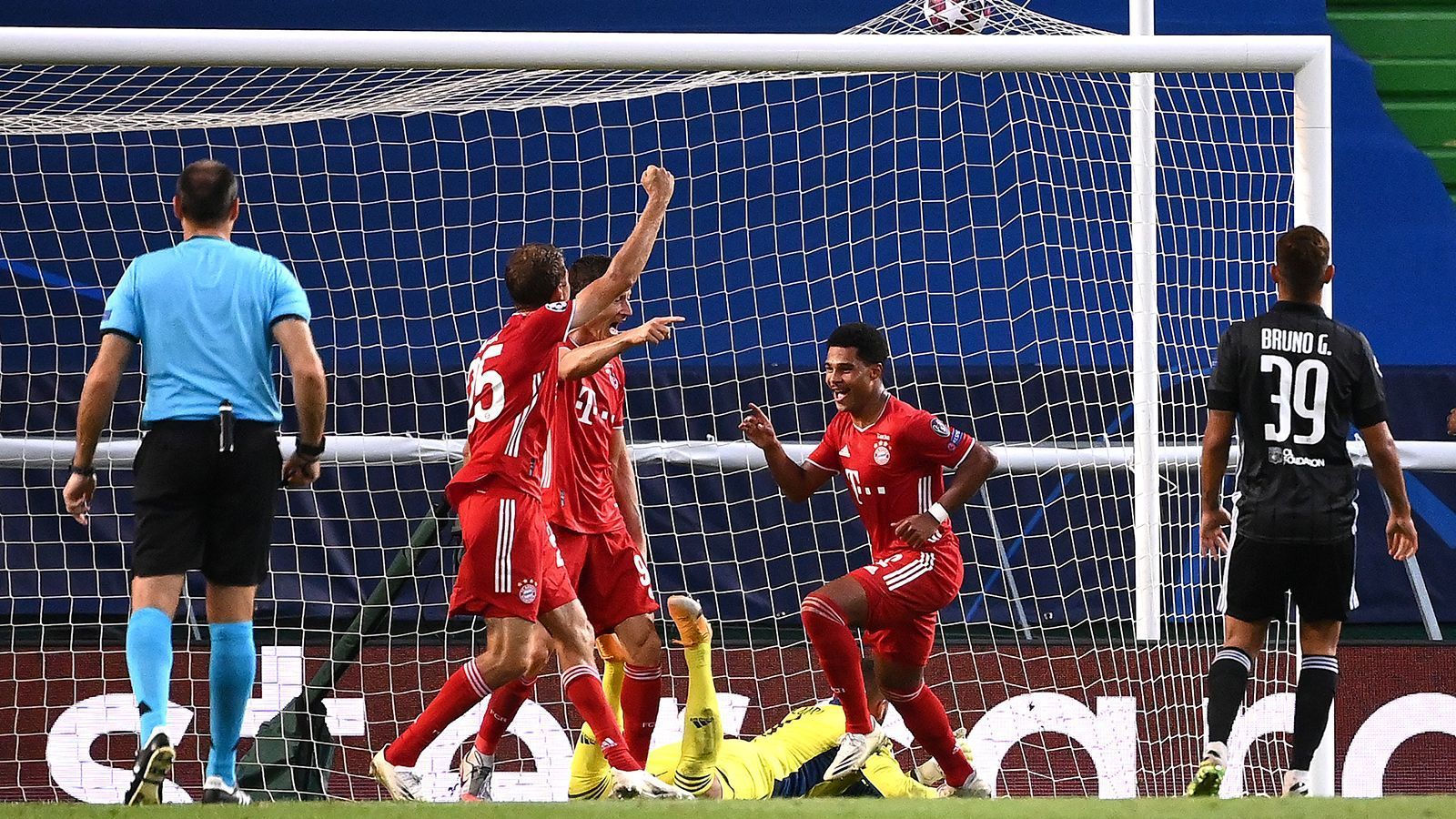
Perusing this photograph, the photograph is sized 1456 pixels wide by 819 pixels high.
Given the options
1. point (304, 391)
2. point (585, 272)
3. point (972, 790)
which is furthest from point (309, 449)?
point (972, 790)

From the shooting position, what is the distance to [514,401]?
17.1 ft

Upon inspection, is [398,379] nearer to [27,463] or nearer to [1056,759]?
[27,463]

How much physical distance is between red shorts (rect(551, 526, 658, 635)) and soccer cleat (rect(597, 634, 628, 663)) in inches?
12.0

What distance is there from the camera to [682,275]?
28.8 feet

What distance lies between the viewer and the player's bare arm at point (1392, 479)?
490 centimetres

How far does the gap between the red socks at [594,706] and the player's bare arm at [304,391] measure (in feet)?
3.81

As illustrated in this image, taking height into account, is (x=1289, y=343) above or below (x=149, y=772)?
above

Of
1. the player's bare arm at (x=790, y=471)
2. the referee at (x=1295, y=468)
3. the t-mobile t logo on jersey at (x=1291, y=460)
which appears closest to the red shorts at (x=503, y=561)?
the player's bare arm at (x=790, y=471)

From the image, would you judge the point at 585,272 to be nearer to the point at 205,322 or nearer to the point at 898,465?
the point at 898,465

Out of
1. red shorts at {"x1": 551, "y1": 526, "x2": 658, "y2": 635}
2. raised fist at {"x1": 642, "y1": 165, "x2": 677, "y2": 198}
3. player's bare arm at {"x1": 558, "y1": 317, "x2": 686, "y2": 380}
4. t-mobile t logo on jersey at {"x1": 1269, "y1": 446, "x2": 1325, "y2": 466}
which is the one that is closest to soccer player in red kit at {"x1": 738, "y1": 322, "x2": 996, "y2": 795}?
red shorts at {"x1": 551, "y1": 526, "x2": 658, "y2": 635}

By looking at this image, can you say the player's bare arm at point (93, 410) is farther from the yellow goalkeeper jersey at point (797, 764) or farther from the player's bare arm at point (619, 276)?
the yellow goalkeeper jersey at point (797, 764)

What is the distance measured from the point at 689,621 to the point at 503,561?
0.83m

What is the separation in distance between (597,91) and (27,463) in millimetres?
2914

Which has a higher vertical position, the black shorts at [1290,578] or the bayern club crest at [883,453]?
the bayern club crest at [883,453]
